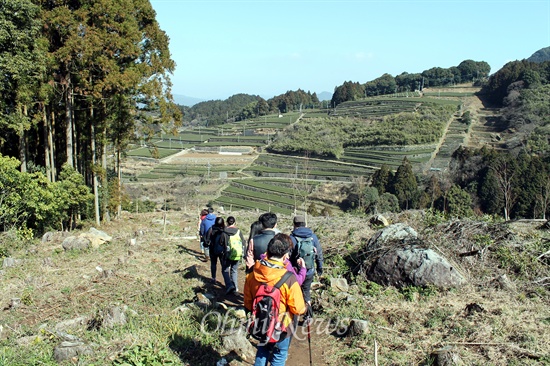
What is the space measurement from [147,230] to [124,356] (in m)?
9.79

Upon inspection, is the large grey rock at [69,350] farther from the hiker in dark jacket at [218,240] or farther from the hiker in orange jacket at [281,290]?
the hiker in dark jacket at [218,240]

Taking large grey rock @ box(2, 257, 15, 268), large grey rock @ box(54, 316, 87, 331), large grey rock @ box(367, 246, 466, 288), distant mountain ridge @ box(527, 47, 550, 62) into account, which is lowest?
large grey rock @ box(2, 257, 15, 268)

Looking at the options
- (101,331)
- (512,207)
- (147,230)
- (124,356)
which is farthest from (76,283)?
(512,207)

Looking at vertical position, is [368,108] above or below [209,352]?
above

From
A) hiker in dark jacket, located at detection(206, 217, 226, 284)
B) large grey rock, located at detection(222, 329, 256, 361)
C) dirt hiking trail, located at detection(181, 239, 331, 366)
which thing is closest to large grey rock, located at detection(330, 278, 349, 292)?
dirt hiking trail, located at detection(181, 239, 331, 366)

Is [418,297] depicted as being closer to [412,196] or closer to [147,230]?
[147,230]

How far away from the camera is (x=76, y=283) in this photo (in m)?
8.44

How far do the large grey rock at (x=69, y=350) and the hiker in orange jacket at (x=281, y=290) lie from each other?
2.22 meters

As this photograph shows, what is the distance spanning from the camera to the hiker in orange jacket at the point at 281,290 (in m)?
4.06

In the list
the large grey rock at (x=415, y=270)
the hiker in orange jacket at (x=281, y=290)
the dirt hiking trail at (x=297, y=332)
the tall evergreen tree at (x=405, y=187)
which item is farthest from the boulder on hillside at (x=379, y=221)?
the tall evergreen tree at (x=405, y=187)

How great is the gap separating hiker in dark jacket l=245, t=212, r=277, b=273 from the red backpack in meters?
1.60

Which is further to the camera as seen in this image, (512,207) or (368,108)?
(368,108)

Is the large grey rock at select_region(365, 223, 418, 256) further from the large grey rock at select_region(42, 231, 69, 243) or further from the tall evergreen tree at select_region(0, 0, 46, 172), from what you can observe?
the tall evergreen tree at select_region(0, 0, 46, 172)

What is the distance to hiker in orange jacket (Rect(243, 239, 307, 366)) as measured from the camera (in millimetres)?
4059
